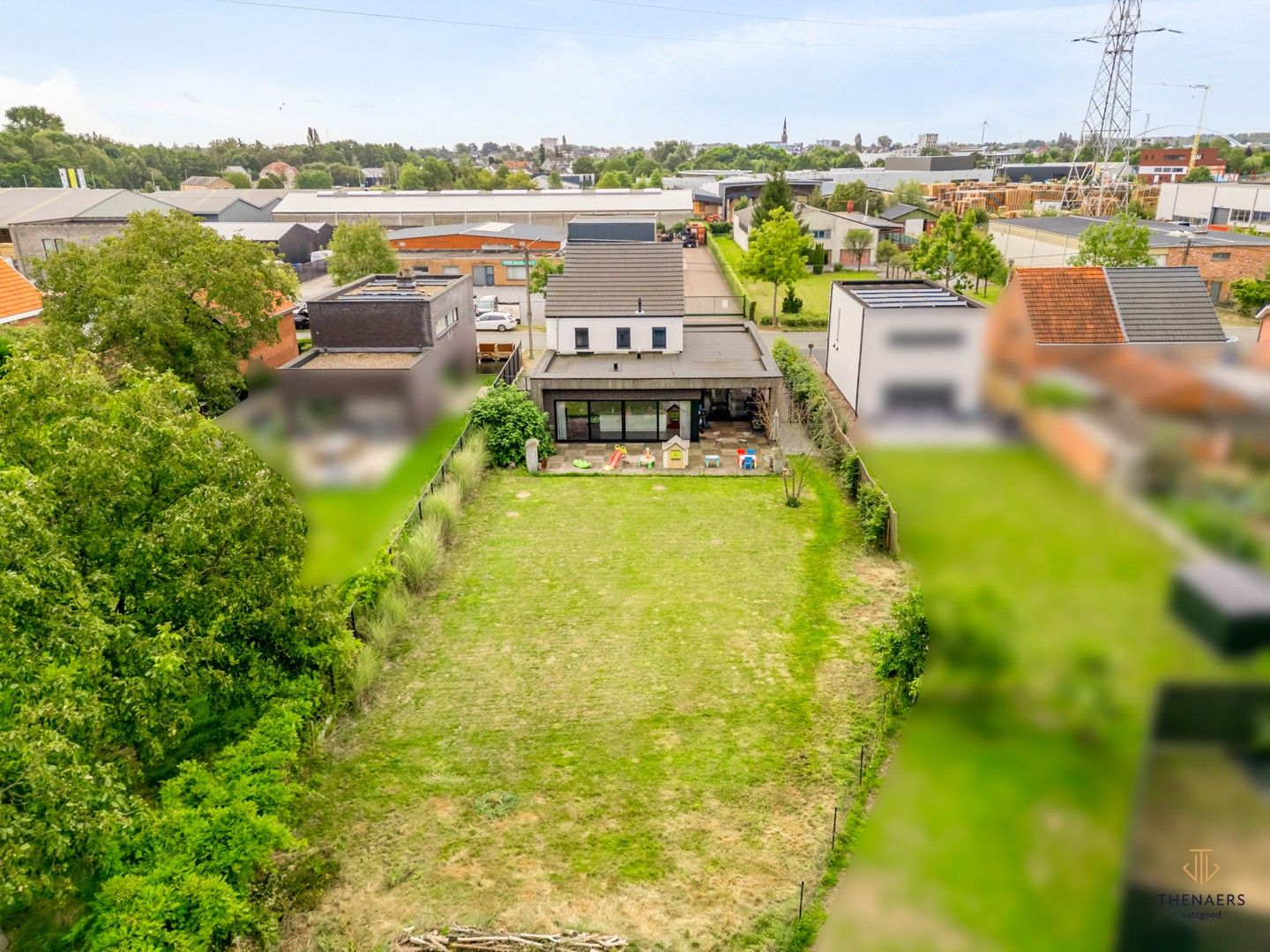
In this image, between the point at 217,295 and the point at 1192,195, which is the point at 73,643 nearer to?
the point at 217,295

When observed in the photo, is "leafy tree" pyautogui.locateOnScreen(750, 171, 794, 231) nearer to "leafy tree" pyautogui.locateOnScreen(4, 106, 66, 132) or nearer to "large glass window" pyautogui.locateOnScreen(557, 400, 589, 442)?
"large glass window" pyautogui.locateOnScreen(557, 400, 589, 442)

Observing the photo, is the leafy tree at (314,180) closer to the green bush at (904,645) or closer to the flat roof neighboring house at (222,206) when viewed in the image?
the flat roof neighboring house at (222,206)

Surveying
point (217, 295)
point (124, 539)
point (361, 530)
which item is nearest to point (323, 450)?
point (124, 539)

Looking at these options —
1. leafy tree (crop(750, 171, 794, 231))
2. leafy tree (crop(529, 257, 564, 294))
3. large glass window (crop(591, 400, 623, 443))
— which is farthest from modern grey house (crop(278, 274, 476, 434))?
leafy tree (crop(750, 171, 794, 231))

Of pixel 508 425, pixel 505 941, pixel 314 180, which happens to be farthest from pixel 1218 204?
pixel 314 180

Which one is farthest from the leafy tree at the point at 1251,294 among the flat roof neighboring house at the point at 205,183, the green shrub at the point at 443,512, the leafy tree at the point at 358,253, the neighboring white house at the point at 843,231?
the flat roof neighboring house at the point at 205,183

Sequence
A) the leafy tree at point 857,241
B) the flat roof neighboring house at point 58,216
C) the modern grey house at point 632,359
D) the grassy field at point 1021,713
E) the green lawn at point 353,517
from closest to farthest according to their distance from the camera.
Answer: the grassy field at point 1021,713
the green lawn at point 353,517
the modern grey house at point 632,359
the flat roof neighboring house at point 58,216
the leafy tree at point 857,241
